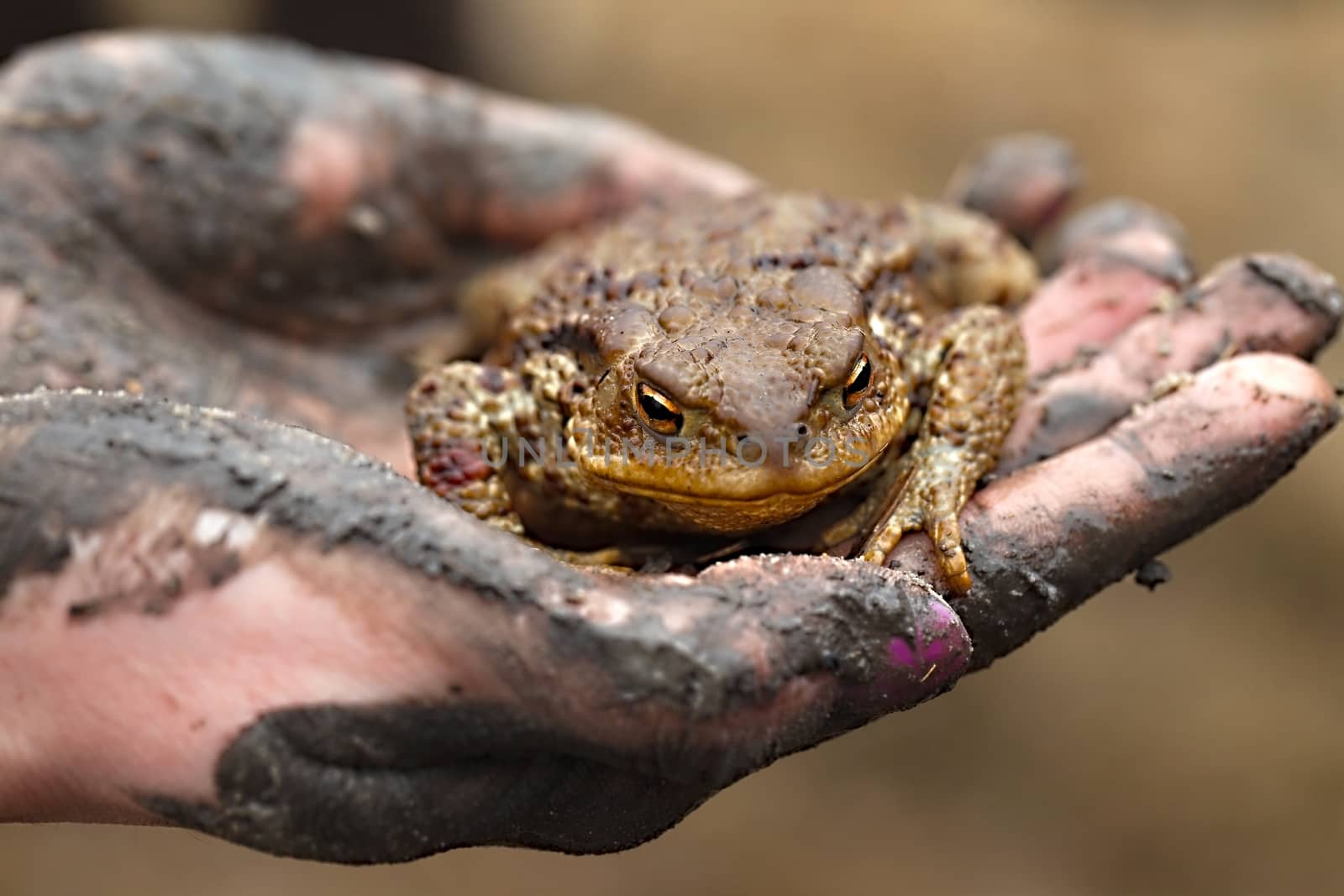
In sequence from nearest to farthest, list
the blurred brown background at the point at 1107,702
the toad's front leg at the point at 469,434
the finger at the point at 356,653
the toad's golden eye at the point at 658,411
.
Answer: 1. the finger at the point at 356,653
2. the toad's golden eye at the point at 658,411
3. the toad's front leg at the point at 469,434
4. the blurred brown background at the point at 1107,702

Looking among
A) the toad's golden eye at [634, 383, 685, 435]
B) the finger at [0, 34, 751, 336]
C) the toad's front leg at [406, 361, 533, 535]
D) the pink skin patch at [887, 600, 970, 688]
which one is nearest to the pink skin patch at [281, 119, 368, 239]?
the finger at [0, 34, 751, 336]

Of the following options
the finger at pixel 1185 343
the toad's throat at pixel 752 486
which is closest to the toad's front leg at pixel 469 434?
the toad's throat at pixel 752 486

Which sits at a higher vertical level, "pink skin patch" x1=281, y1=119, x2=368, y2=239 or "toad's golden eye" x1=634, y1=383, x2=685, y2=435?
"toad's golden eye" x1=634, y1=383, x2=685, y2=435

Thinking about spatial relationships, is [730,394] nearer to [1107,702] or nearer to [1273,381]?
[1273,381]

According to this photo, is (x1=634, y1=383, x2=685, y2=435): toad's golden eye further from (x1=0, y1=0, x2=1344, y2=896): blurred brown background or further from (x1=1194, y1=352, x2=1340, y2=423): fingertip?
(x1=0, y1=0, x2=1344, y2=896): blurred brown background

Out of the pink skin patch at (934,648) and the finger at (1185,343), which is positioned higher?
the finger at (1185,343)

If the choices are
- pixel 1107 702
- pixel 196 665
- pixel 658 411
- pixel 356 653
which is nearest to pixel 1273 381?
pixel 658 411

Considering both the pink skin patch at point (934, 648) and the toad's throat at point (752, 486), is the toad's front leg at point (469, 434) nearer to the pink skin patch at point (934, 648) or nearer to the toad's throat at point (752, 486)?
the toad's throat at point (752, 486)

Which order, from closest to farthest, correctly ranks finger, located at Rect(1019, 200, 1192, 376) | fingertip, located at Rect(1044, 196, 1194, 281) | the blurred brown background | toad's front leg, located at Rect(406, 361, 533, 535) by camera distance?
toad's front leg, located at Rect(406, 361, 533, 535) < finger, located at Rect(1019, 200, 1192, 376) < fingertip, located at Rect(1044, 196, 1194, 281) < the blurred brown background
